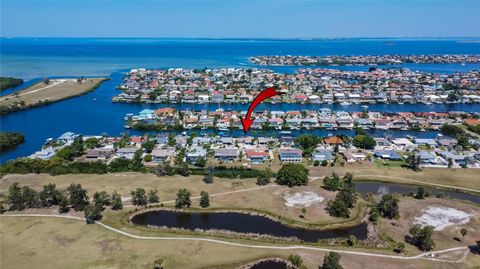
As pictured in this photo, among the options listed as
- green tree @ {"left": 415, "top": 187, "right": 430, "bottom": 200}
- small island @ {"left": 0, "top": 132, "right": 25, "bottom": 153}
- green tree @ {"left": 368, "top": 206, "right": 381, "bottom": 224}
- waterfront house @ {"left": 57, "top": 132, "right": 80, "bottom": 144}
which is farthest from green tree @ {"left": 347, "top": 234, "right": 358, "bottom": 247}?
small island @ {"left": 0, "top": 132, "right": 25, "bottom": 153}

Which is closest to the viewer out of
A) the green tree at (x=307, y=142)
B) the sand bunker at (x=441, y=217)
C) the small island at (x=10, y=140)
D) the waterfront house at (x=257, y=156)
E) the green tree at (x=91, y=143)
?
the sand bunker at (x=441, y=217)

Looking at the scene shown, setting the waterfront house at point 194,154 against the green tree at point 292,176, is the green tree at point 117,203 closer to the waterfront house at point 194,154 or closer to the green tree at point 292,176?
the waterfront house at point 194,154

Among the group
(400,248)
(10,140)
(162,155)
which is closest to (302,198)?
(400,248)

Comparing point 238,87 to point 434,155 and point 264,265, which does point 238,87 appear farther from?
point 264,265

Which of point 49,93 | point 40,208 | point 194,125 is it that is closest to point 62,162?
point 40,208

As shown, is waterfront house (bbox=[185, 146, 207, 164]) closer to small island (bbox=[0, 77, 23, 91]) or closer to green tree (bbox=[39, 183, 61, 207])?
green tree (bbox=[39, 183, 61, 207])

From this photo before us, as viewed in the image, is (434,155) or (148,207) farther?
(434,155)

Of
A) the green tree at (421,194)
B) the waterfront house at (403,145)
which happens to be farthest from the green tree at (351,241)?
the waterfront house at (403,145)
